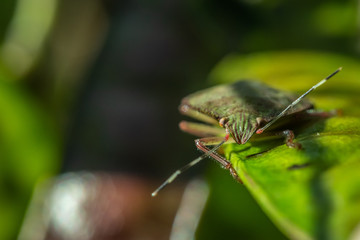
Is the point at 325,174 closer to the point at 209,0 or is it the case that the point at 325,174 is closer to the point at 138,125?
the point at 138,125

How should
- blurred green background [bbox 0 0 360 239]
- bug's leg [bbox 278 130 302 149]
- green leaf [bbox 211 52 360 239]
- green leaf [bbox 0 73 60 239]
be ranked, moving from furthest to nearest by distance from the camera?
green leaf [bbox 0 73 60 239], blurred green background [bbox 0 0 360 239], bug's leg [bbox 278 130 302 149], green leaf [bbox 211 52 360 239]

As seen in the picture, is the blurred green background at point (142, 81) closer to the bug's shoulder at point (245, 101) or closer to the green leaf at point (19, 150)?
the green leaf at point (19, 150)

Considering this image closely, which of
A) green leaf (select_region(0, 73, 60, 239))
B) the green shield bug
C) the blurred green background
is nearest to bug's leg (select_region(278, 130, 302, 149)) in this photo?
the green shield bug

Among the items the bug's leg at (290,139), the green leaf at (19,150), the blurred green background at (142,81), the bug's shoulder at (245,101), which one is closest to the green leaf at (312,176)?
the bug's leg at (290,139)

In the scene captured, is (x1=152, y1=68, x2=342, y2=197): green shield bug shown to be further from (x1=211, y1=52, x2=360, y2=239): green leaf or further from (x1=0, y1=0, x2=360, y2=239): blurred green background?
(x1=0, y1=0, x2=360, y2=239): blurred green background

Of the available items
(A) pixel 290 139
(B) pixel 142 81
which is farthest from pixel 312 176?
(B) pixel 142 81

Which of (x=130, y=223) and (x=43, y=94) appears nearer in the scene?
(x=130, y=223)

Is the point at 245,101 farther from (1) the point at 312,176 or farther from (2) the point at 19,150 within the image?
(2) the point at 19,150

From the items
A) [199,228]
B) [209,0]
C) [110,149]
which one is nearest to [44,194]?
[110,149]
